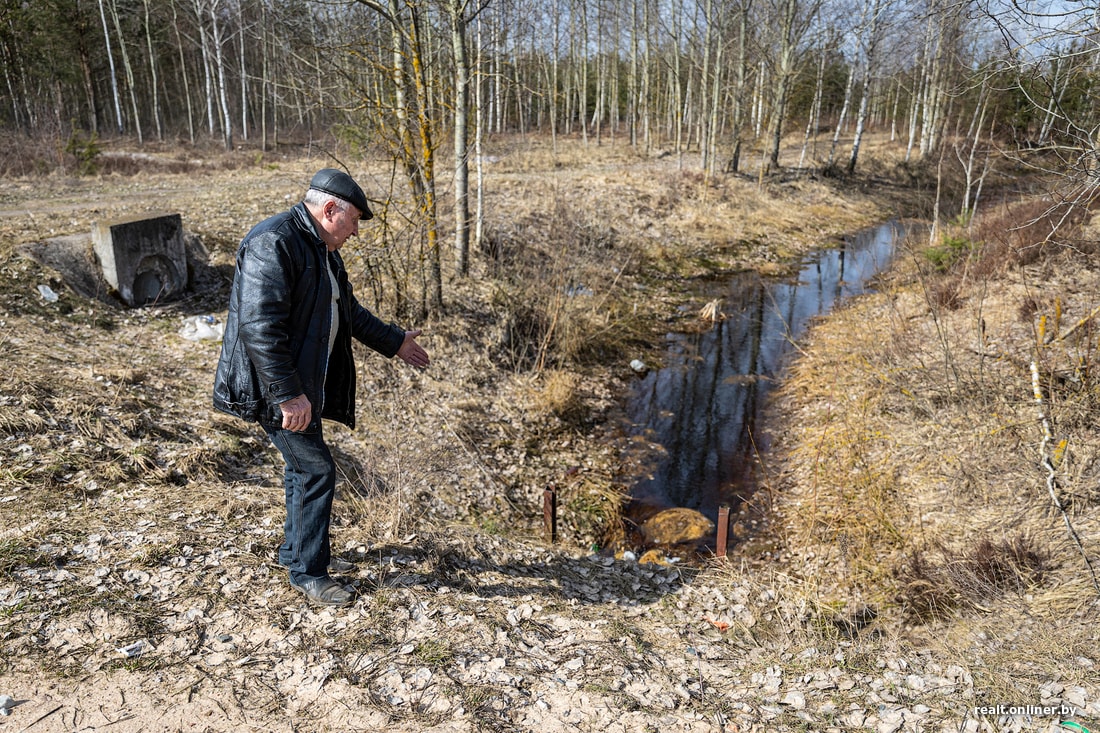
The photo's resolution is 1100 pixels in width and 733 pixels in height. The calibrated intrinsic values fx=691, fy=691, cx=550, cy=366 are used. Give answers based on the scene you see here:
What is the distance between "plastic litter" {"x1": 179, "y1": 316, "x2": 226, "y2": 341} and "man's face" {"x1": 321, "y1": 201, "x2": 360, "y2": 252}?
218 inches

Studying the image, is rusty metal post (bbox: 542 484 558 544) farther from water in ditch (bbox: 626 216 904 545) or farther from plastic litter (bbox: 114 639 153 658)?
plastic litter (bbox: 114 639 153 658)

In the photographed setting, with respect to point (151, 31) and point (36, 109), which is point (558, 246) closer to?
point (36, 109)

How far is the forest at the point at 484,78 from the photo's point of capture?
9188mm

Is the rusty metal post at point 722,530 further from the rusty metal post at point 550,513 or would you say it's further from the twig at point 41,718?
the twig at point 41,718

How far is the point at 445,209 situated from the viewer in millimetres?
10320

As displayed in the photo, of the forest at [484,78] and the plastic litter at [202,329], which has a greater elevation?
the forest at [484,78]

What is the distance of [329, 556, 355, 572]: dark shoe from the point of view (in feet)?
13.5

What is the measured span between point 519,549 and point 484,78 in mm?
8803

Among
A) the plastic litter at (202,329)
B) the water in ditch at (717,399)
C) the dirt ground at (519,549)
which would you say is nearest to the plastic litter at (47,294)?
the dirt ground at (519,549)

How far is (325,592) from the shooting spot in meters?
3.74

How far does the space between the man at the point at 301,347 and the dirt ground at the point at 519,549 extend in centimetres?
55

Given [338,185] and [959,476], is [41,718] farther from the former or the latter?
[959,476]

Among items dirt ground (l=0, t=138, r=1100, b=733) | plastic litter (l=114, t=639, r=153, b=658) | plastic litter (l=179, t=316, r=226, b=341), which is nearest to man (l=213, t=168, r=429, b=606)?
dirt ground (l=0, t=138, r=1100, b=733)

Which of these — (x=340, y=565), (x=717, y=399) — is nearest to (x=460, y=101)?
(x=717, y=399)
